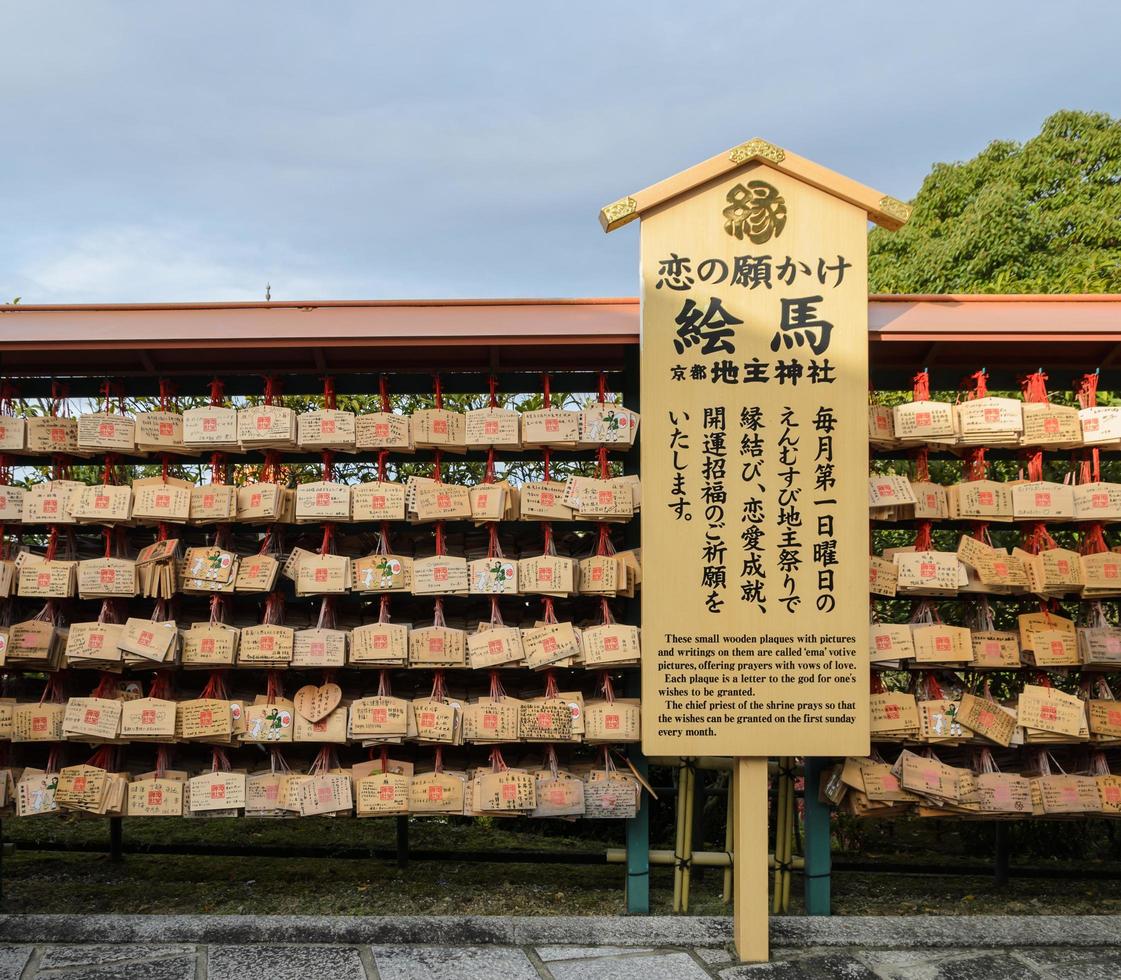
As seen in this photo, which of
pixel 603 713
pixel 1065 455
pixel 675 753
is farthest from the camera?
pixel 1065 455

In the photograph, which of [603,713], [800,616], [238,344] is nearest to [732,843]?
[603,713]

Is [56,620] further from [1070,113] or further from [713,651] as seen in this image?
[1070,113]

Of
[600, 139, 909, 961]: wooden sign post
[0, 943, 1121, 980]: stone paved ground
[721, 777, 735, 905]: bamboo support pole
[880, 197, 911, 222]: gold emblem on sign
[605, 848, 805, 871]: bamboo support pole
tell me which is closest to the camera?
[0, 943, 1121, 980]: stone paved ground

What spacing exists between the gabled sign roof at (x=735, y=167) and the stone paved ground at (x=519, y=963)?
3.35 m

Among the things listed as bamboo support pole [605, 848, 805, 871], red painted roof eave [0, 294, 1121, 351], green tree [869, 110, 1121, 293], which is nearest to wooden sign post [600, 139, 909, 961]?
red painted roof eave [0, 294, 1121, 351]

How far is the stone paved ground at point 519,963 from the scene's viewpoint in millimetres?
4094

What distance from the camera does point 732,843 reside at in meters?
4.94

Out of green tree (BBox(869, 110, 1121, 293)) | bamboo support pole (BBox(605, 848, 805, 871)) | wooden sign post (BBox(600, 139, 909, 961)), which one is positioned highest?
green tree (BBox(869, 110, 1121, 293))

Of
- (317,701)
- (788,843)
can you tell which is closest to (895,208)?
(788,843)

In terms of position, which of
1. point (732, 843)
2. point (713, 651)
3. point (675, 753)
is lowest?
point (732, 843)

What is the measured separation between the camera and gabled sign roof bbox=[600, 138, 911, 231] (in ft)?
14.6

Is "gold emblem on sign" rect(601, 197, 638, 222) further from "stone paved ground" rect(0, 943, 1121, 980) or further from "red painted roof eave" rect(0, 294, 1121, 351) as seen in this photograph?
"stone paved ground" rect(0, 943, 1121, 980)

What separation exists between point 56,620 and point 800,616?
3.78 meters

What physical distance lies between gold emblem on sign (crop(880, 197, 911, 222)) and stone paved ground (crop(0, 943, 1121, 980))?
3416 millimetres
